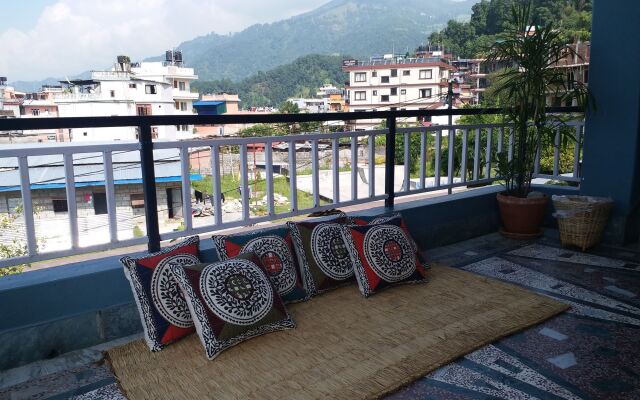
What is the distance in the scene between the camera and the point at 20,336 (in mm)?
2184

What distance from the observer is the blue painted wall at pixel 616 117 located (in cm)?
370

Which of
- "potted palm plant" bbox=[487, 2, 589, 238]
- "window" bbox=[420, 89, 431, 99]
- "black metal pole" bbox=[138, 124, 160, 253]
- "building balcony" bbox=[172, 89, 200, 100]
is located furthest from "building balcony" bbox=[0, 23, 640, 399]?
"window" bbox=[420, 89, 431, 99]

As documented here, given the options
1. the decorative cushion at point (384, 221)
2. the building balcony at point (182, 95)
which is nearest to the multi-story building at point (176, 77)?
the building balcony at point (182, 95)

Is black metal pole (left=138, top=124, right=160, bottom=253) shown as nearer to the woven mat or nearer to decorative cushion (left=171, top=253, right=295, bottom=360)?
decorative cushion (left=171, top=253, right=295, bottom=360)

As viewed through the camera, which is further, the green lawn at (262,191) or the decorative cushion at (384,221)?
the green lawn at (262,191)

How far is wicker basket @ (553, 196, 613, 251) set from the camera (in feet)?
12.1

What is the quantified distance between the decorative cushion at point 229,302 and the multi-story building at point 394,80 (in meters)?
56.2

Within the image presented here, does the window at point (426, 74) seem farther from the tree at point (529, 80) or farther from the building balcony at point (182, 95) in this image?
the tree at point (529, 80)

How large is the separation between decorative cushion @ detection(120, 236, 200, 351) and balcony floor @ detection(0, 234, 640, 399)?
0.85 ft

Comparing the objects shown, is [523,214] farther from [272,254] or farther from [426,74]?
[426,74]

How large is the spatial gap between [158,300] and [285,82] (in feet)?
421

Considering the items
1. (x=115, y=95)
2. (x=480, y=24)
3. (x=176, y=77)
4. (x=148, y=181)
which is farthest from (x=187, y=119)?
(x=480, y=24)

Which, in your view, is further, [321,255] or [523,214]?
[523,214]

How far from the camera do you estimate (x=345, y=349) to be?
224 cm
